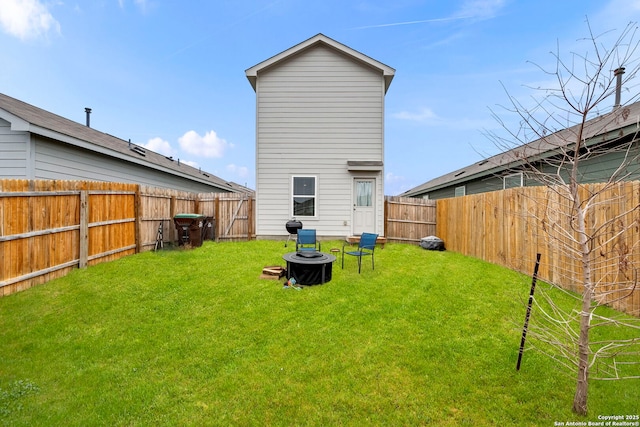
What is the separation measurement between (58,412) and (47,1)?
34.6 feet

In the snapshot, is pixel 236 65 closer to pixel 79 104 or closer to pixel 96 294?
pixel 79 104

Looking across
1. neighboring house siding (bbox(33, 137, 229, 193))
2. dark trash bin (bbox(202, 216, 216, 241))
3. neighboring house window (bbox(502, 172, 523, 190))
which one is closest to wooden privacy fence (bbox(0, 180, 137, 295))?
neighboring house siding (bbox(33, 137, 229, 193))

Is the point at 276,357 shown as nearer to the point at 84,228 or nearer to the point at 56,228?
the point at 56,228

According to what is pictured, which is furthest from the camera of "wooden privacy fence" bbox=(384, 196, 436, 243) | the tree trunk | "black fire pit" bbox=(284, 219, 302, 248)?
"wooden privacy fence" bbox=(384, 196, 436, 243)

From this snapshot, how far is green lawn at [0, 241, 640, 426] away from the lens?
9.07 ft

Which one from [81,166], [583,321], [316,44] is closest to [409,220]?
[316,44]

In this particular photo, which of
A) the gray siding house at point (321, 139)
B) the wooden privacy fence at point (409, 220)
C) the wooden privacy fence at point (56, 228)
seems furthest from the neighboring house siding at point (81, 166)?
the wooden privacy fence at point (409, 220)

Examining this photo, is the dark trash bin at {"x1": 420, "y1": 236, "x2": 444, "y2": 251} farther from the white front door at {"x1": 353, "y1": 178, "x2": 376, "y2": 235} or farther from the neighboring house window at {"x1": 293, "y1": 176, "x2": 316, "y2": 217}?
the neighboring house window at {"x1": 293, "y1": 176, "x2": 316, "y2": 217}

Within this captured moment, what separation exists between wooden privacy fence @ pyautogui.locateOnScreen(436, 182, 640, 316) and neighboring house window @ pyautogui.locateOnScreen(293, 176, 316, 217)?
5313 mm

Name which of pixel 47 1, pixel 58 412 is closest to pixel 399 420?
pixel 58 412

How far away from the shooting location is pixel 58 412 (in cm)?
282

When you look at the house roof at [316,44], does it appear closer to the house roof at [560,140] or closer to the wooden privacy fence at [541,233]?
the house roof at [560,140]

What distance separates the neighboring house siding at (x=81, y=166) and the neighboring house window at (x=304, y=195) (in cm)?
664

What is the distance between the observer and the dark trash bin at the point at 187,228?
376 inches
